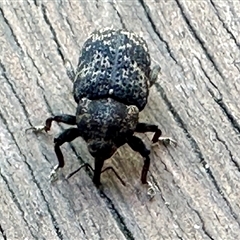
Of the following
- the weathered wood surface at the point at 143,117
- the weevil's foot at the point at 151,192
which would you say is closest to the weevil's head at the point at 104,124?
the weathered wood surface at the point at 143,117

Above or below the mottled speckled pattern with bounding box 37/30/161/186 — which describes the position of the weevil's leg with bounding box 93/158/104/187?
below

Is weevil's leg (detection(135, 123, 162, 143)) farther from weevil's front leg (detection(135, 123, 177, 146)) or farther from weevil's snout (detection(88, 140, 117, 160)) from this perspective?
weevil's snout (detection(88, 140, 117, 160))

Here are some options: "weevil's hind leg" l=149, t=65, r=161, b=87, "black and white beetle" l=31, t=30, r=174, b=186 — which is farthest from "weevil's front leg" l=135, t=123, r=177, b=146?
"weevil's hind leg" l=149, t=65, r=161, b=87

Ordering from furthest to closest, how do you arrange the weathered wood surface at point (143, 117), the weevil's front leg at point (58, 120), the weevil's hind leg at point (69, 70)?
the weevil's hind leg at point (69, 70) < the weevil's front leg at point (58, 120) < the weathered wood surface at point (143, 117)

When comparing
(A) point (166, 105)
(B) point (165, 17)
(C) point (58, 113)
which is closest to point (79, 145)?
(C) point (58, 113)

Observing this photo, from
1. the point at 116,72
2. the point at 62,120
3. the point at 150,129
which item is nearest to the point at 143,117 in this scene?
the point at 150,129

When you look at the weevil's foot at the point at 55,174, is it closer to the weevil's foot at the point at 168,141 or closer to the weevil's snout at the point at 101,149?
the weevil's snout at the point at 101,149
